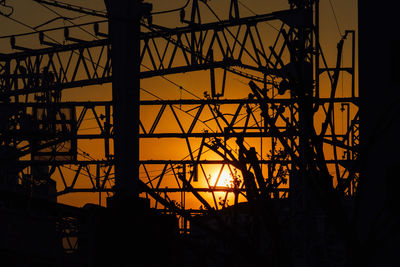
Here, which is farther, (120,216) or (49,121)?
(49,121)

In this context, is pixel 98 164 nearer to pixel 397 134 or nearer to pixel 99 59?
pixel 99 59

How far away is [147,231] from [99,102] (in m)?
26.1

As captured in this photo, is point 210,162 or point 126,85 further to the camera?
point 210,162

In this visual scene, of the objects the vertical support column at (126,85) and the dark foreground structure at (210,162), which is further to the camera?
the vertical support column at (126,85)

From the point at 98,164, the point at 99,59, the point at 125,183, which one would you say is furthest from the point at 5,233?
the point at 98,164

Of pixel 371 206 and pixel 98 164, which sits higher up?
pixel 98 164

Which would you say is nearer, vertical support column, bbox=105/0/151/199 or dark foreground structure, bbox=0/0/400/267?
dark foreground structure, bbox=0/0/400/267

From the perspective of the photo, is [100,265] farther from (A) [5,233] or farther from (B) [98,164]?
(B) [98,164]

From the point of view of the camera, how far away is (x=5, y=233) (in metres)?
9.77

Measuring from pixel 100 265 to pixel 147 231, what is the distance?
346 millimetres

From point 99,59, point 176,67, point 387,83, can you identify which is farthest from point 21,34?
point 387,83

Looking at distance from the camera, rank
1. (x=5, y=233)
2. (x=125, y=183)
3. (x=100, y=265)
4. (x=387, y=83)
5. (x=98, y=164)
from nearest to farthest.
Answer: (x=100, y=265), (x=5, y=233), (x=387, y=83), (x=125, y=183), (x=98, y=164)

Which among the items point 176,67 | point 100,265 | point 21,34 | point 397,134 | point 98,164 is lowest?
point 100,265

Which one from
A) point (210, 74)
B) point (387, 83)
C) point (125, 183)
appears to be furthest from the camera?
point (210, 74)
